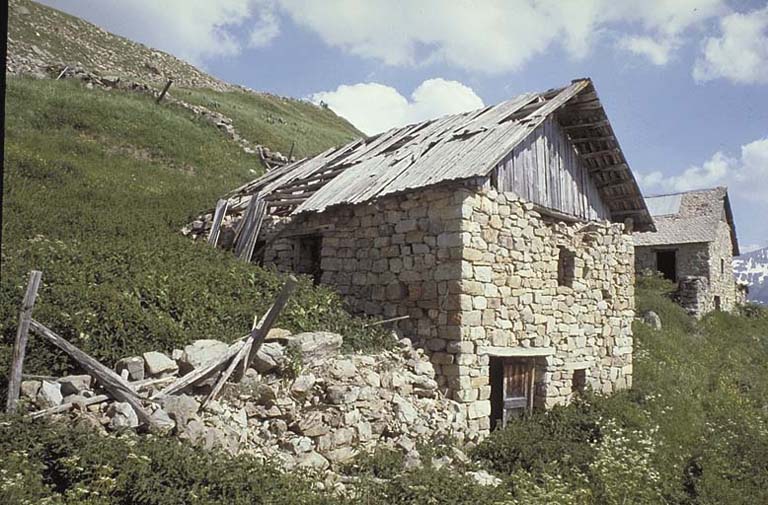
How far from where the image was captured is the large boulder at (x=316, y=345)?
27.5 feet

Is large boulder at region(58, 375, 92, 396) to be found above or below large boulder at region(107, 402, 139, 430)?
above

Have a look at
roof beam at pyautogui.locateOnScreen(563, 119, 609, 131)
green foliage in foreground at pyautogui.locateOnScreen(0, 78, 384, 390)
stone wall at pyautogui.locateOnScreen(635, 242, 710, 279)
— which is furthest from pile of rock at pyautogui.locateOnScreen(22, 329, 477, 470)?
stone wall at pyautogui.locateOnScreen(635, 242, 710, 279)

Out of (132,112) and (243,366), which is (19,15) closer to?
(132,112)

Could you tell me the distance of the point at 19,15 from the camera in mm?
37625

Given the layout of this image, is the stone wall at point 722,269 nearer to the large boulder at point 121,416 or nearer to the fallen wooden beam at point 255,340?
the fallen wooden beam at point 255,340

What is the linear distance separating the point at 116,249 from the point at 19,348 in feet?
15.0

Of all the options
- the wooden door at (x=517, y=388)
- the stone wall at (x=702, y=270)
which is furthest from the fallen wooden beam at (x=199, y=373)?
the stone wall at (x=702, y=270)

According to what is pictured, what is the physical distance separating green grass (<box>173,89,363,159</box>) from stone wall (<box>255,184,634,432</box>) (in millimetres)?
18787

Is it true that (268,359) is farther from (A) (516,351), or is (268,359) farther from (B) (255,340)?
(A) (516,351)

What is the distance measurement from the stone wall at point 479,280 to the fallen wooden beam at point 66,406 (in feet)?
16.9

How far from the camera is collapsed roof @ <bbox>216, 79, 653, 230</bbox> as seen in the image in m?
10.3

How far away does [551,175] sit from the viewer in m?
11.8

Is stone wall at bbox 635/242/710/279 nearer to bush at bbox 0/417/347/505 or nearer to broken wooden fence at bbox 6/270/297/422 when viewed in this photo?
broken wooden fence at bbox 6/270/297/422

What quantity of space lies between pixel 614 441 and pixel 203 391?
6.22 metres
